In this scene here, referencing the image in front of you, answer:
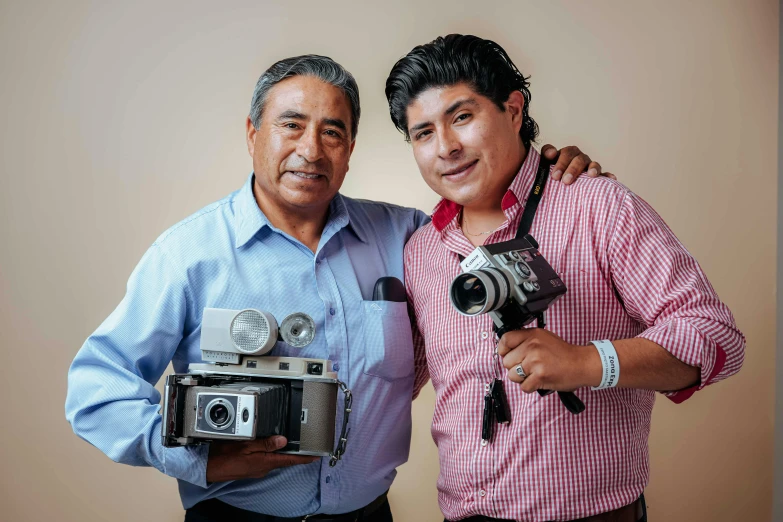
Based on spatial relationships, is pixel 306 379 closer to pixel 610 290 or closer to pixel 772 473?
pixel 610 290

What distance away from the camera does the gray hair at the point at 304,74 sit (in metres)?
2.02

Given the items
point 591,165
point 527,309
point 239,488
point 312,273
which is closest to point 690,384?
point 527,309

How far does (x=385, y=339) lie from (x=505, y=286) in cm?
61

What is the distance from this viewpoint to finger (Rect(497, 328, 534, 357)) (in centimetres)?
149

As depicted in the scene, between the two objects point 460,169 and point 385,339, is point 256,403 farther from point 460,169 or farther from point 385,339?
point 460,169

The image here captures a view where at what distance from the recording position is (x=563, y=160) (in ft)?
6.14

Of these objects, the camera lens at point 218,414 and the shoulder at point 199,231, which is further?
the shoulder at point 199,231

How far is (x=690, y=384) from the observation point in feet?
5.07

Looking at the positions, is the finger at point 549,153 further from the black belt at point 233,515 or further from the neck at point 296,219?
the black belt at point 233,515

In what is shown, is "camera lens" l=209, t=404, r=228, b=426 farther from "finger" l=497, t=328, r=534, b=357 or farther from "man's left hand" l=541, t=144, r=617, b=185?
"man's left hand" l=541, t=144, r=617, b=185

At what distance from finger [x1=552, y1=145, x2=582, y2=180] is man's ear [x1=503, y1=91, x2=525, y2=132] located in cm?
14

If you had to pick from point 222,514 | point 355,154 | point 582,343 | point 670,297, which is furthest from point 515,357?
point 355,154

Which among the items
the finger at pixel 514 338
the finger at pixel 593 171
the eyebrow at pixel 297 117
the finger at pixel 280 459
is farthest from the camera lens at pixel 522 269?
the eyebrow at pixel 297 117

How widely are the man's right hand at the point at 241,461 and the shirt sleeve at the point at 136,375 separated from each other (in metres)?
0.03
